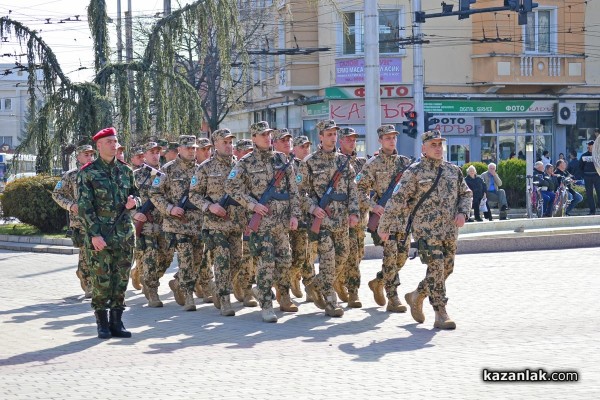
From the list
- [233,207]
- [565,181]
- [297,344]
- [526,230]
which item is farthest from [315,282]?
[565,181]

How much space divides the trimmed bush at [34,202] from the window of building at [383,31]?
1920cm

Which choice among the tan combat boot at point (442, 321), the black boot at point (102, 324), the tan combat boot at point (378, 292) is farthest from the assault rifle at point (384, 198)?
the black boot at point (102, 324)

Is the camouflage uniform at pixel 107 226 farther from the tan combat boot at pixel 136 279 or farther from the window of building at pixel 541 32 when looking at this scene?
the window of building at pixel 541 32

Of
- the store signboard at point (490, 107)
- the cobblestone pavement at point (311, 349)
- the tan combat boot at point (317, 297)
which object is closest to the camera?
the cobblestone pavement at point (311, 349)

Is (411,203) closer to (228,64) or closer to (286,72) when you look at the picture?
(228,64)

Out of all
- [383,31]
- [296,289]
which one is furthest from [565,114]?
[296,289]

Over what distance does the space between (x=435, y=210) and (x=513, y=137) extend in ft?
116

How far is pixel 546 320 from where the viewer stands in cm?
1191

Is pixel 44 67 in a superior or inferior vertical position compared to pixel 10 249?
superior

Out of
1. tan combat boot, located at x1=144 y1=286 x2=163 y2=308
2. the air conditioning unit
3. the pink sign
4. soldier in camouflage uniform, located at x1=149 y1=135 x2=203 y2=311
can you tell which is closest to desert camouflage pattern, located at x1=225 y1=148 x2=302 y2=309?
soldier in camouflage uniform, located at x1=149 y1=135 x2=203 y2=311

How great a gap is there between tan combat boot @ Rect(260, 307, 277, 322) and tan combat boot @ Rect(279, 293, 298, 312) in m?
0.67

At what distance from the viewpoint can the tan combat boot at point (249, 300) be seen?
1410 centimetres

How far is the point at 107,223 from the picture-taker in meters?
11.5

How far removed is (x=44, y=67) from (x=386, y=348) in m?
17.3
